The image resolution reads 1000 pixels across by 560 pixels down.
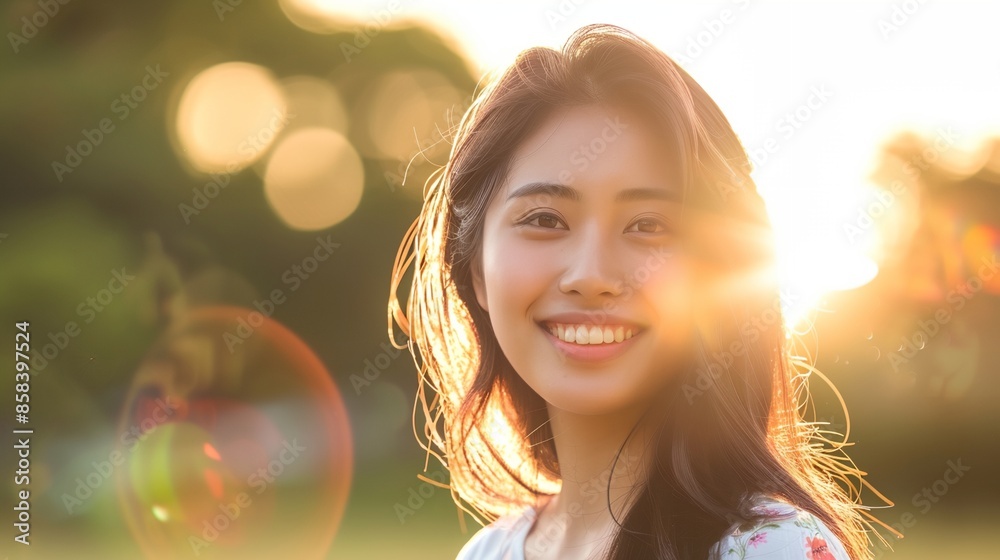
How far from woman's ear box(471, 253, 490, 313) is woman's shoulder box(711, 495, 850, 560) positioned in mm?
1109

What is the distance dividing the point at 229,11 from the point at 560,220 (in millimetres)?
22954

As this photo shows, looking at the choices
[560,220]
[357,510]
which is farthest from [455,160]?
[357,510]

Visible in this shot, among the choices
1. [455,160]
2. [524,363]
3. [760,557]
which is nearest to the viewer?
[760,557]

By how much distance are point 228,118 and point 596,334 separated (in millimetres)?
18028

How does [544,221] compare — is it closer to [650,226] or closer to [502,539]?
[650,226]

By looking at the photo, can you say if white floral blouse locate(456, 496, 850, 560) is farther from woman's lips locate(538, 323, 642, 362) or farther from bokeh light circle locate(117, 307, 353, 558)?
bokeh light circle locate(117, 307, 353, 558)

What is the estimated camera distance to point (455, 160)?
3.15 meters

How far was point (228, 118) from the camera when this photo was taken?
1945 centimetres

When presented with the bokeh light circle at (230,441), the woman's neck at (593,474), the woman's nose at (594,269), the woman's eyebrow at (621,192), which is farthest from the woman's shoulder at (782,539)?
the bokeh light circle at (230,441)

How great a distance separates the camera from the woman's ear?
121 inches

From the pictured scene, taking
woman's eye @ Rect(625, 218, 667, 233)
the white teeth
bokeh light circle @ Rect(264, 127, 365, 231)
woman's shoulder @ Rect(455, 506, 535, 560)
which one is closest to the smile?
the white teeth

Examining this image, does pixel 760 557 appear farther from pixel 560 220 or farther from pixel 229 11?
pixel 229 11

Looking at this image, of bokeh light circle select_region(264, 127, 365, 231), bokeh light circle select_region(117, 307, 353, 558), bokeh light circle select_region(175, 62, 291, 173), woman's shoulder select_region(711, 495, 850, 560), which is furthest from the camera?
bokeh light circle select_region(264, 127, 365, 231)

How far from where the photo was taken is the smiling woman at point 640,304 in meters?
2.52
